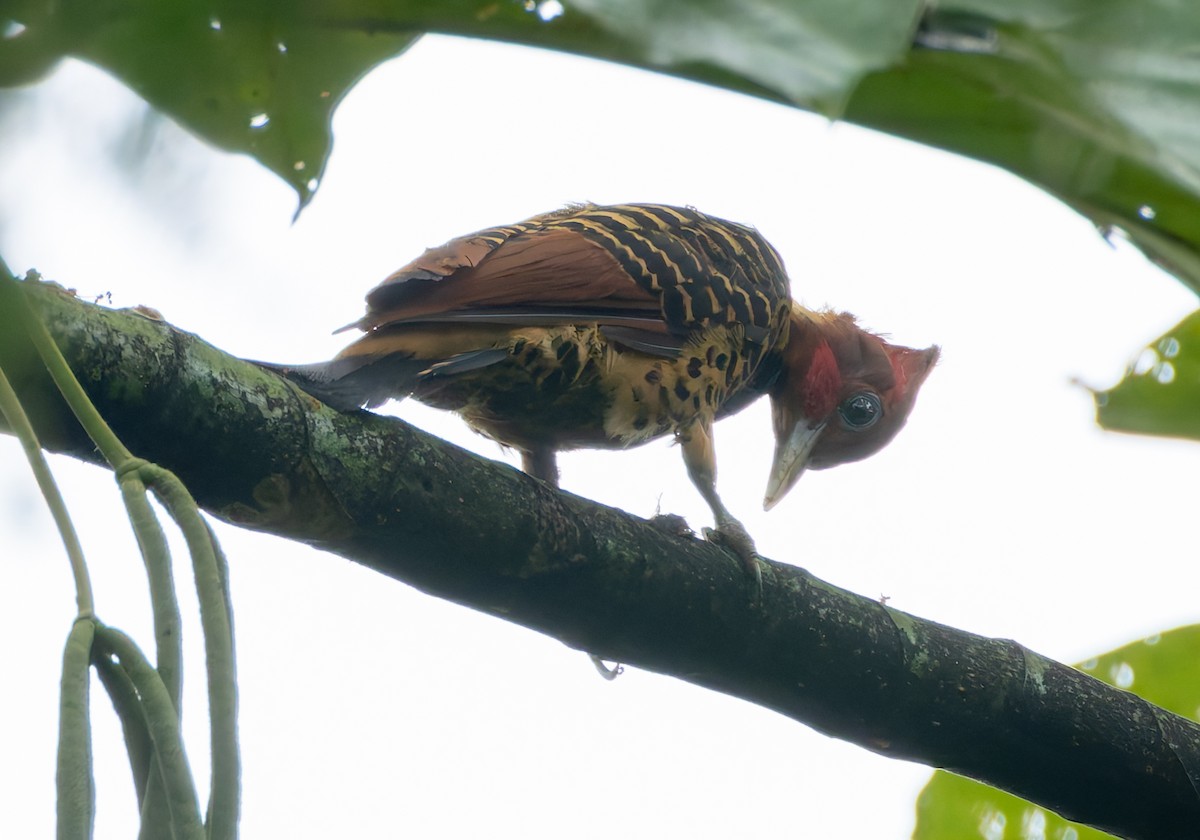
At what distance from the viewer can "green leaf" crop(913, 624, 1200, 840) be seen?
145 inches

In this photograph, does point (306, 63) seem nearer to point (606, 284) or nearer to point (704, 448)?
point (606, 284)

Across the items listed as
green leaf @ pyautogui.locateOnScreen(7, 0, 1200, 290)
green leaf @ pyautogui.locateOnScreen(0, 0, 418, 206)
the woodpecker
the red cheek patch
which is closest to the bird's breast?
the woodpecker

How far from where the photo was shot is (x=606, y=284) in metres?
3.88

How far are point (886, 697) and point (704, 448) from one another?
1.44 meters

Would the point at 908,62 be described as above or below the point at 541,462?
below

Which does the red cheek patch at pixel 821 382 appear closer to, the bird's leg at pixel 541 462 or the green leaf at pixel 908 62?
the bird's leg at pixel 541 462

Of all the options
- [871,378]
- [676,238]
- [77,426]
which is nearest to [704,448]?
[676,238]

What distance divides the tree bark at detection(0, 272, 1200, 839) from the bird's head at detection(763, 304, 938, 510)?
82.2 inches

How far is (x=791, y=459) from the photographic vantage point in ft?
17.3

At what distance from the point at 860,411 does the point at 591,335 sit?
193cm

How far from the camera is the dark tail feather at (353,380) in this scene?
2.59 metres

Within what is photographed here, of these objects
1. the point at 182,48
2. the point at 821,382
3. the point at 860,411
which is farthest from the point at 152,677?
the point at 860,411

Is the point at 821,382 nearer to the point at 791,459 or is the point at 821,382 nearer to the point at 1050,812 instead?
the point at 791,459

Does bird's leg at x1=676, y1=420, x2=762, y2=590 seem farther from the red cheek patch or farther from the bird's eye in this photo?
the bird's eye
